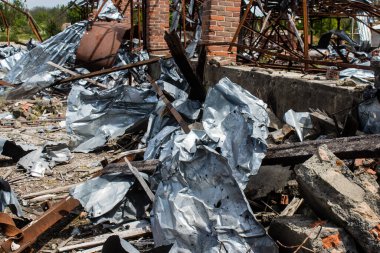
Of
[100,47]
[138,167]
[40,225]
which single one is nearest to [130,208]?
[138,167]

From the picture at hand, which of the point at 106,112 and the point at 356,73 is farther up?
the point at 356,73

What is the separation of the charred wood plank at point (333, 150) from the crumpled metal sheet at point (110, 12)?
381 inches

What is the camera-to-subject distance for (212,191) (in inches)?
114

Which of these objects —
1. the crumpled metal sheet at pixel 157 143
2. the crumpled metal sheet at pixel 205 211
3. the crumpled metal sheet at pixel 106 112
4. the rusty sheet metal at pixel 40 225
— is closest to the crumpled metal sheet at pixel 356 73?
the crumpled metal sheet at pixel 157 143

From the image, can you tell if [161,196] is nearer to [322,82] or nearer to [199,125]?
[199,125]

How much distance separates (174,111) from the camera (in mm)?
4965

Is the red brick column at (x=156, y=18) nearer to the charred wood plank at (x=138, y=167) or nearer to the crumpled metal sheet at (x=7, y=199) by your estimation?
the charred wood plank at (x=138, y=167)

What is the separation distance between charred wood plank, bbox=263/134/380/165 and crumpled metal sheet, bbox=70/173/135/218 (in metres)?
1.28

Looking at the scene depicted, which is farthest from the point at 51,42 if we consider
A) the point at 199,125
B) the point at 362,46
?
the point at 362,46

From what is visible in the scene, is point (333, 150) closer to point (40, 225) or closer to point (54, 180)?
point (40, 225)

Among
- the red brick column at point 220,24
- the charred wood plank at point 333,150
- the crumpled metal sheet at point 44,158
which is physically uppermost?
the red brick column at point 220,24

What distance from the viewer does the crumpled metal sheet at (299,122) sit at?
13.4 feet

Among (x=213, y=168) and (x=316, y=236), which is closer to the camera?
(x=316, y=236)

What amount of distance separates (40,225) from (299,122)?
2.59 meters
